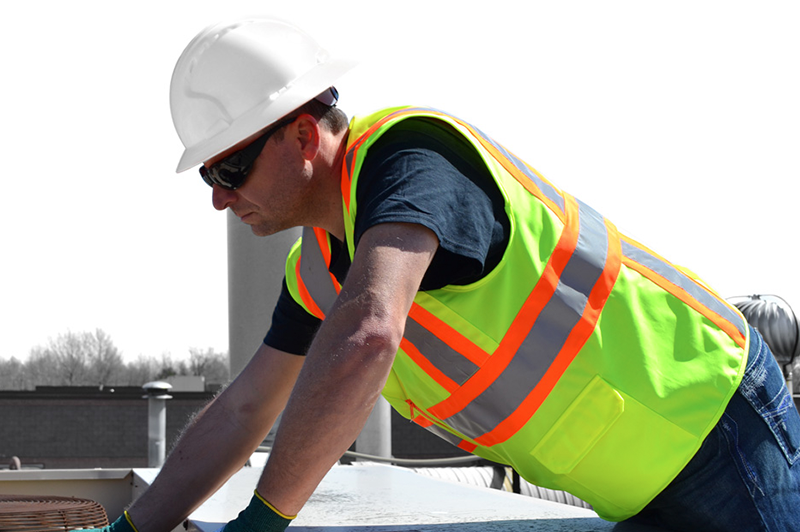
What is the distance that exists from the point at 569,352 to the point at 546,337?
58mm

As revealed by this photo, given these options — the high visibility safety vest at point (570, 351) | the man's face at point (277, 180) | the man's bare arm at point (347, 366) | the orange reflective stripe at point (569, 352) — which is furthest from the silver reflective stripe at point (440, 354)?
the man's face at point (277, 180)

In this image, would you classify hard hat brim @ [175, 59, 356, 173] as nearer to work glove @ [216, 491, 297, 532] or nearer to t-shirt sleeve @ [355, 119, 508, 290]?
t-shirt sleeve @ [355, 119, 508, 290]

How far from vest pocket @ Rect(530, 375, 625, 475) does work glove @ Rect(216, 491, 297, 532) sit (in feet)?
2.01

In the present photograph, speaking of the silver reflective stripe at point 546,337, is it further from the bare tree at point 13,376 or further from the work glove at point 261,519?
the bare tree at point 13,376

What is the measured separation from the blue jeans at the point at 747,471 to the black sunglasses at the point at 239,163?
1.19 metres

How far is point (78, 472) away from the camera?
4805 millimetres

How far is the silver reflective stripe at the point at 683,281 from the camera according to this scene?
182 cm

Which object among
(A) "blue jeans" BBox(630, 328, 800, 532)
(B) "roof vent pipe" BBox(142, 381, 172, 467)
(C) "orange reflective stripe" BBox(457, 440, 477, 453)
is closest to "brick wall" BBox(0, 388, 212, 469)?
(B) "roof vent pipe" BBox(142, 381, 172, 467)

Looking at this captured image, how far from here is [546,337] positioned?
1.66m

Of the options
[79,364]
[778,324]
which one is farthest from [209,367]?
[778,324]

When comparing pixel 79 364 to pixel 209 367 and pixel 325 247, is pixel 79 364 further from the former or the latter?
pixel 325 247

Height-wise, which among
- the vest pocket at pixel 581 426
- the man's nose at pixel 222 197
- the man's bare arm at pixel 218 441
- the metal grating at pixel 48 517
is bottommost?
the metal grating at pixel 48 517

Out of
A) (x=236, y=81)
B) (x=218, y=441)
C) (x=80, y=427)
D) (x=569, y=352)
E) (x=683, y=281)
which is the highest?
(x=236, y=81)

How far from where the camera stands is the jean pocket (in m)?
1.69
